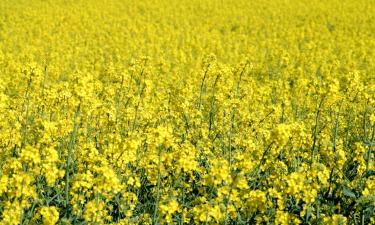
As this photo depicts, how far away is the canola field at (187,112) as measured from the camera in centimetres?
356

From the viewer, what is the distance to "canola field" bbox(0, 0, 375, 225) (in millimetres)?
3559

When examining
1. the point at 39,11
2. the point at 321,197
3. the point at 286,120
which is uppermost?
the point at 39,11

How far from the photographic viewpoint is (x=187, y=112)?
5.70 m

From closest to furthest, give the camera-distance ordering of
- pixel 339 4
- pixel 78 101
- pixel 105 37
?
pixel 78 101 < pixel 105 37 < pixel 339 4

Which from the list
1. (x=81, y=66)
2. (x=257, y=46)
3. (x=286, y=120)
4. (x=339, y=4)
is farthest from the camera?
(x=339, y=4)

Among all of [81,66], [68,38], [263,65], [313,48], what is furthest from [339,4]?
[81,66]

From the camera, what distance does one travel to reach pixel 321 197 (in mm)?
4230

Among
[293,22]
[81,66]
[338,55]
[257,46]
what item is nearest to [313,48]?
[338,55]

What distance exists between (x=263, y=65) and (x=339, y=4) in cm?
1016

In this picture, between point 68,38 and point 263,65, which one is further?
point 68,38

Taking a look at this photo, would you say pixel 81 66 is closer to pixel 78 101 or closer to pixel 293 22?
pixel 78 101

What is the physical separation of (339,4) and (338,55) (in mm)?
8551

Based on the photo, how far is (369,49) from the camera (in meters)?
12.1

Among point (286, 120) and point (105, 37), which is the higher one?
point (105, 37)
